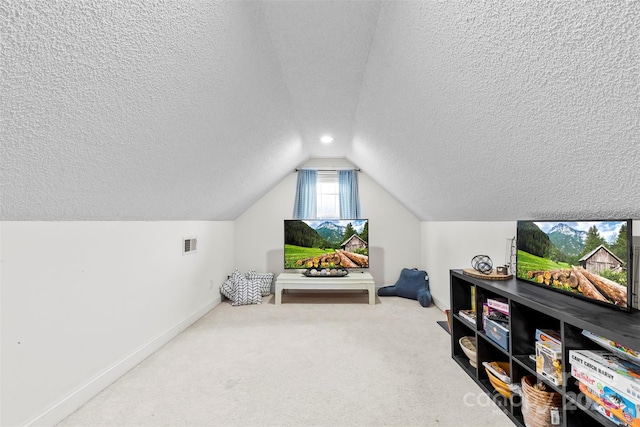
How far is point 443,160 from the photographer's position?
2.07 m

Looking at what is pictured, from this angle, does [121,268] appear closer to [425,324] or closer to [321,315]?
[321,315]

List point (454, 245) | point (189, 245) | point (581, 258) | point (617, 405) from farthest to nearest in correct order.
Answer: point (454, 245) < point (189, 245) < point (581, 258) < point (617, 405)

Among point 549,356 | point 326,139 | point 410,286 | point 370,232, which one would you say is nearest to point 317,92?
point 326,139

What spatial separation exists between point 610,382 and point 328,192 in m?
3.95

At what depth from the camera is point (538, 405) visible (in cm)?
146

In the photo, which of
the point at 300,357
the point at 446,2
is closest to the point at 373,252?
the point at 300,357

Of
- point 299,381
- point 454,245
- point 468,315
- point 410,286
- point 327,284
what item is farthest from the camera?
point 410,286

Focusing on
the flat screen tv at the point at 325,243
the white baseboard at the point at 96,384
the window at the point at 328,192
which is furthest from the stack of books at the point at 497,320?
the window at the point at 328,192

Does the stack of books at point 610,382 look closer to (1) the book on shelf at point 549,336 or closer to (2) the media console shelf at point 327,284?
(1) the book on shelf at point 549,336

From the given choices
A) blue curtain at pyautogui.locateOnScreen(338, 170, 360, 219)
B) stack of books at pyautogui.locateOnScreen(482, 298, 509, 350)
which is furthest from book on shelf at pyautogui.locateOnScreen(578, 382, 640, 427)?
blue curtain at pyautogui.locateOnScreen(338, 170, 360, 219)

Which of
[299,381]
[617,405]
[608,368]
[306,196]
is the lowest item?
[299,381]

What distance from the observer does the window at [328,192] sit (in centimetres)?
479

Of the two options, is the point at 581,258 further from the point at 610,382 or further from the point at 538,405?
the point at 538,405

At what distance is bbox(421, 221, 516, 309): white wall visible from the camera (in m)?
2.54
